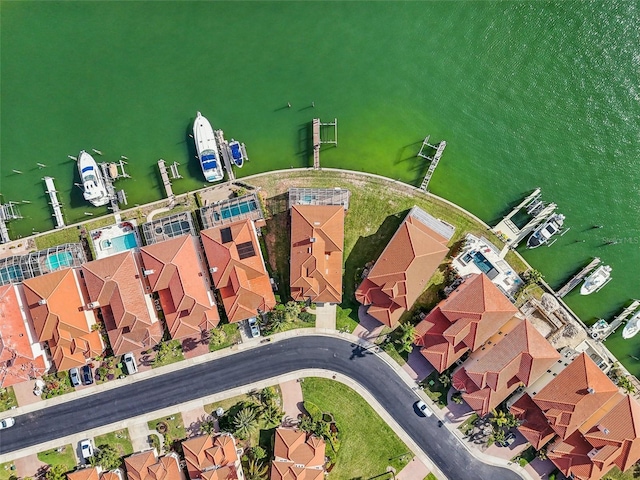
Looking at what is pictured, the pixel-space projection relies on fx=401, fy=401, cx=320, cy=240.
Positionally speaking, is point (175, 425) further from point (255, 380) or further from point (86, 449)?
point (255, 380)

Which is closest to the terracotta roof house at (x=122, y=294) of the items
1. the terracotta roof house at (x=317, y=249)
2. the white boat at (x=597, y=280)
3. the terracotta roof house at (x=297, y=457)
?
the terracotta roof house at (x=317, y=249)

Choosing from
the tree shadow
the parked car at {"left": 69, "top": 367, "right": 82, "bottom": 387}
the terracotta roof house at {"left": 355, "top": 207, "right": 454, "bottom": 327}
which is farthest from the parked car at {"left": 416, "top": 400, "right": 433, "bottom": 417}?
the parked car at {"left": 69, "top": 367, "right": 82, "bottom": 387}

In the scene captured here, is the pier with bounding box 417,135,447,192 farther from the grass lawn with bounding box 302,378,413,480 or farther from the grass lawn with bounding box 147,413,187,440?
the grass lawn with bounding box 147,413,187,440

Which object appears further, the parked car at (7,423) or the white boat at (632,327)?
the parked car at (7,423)

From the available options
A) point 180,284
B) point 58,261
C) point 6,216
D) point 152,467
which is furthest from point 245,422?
point 6,216

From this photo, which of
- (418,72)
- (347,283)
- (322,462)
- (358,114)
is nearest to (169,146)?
(358,114)

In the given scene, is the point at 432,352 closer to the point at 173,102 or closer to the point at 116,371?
the point at 116,371

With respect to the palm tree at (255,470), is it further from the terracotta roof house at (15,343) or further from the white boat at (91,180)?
the white boat at (91,180)
